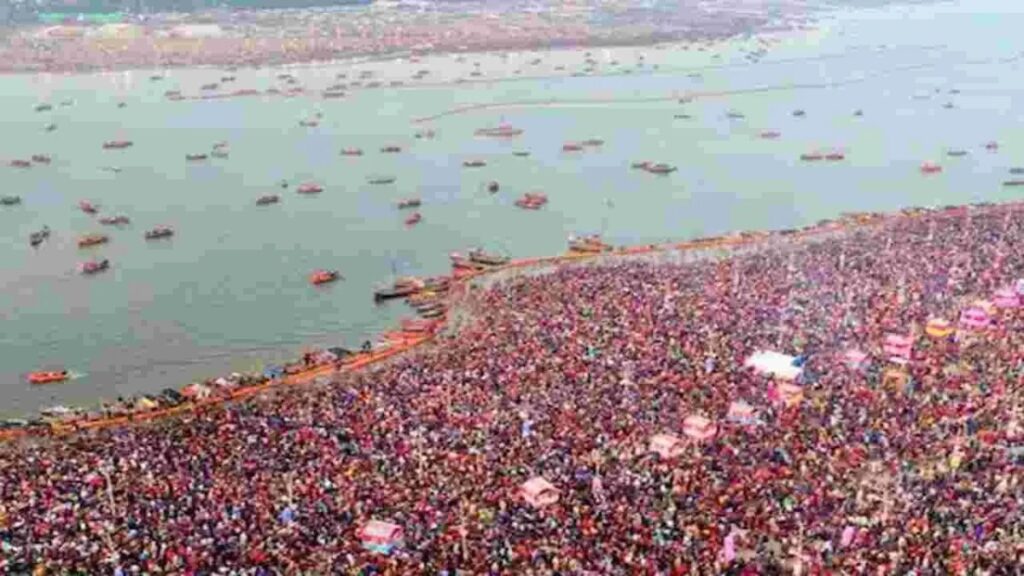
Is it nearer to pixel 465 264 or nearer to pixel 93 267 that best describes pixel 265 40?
pixel 93 267

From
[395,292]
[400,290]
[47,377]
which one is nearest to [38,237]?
[47,377]

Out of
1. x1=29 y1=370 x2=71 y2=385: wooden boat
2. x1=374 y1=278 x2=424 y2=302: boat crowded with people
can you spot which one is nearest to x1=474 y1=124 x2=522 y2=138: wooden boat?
x1=374 y1=278 x2=424 y2=302: boat crowded with people

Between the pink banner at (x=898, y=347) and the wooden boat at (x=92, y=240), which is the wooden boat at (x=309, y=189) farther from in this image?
the pink banner at (x=898, y=347)

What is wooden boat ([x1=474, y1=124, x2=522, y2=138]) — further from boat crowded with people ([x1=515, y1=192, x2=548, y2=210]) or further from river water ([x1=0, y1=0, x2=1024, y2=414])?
boat crowded with people ([x1=515, y1=192, x2=548, y2=210])

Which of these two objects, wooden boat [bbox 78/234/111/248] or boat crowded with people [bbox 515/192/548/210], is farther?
boat crowded with people [bbox 515/192/548/210]

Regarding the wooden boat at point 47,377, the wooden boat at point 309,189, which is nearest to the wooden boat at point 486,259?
the wooden boat at point 47,377

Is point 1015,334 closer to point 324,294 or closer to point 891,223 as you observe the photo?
point 891,223
